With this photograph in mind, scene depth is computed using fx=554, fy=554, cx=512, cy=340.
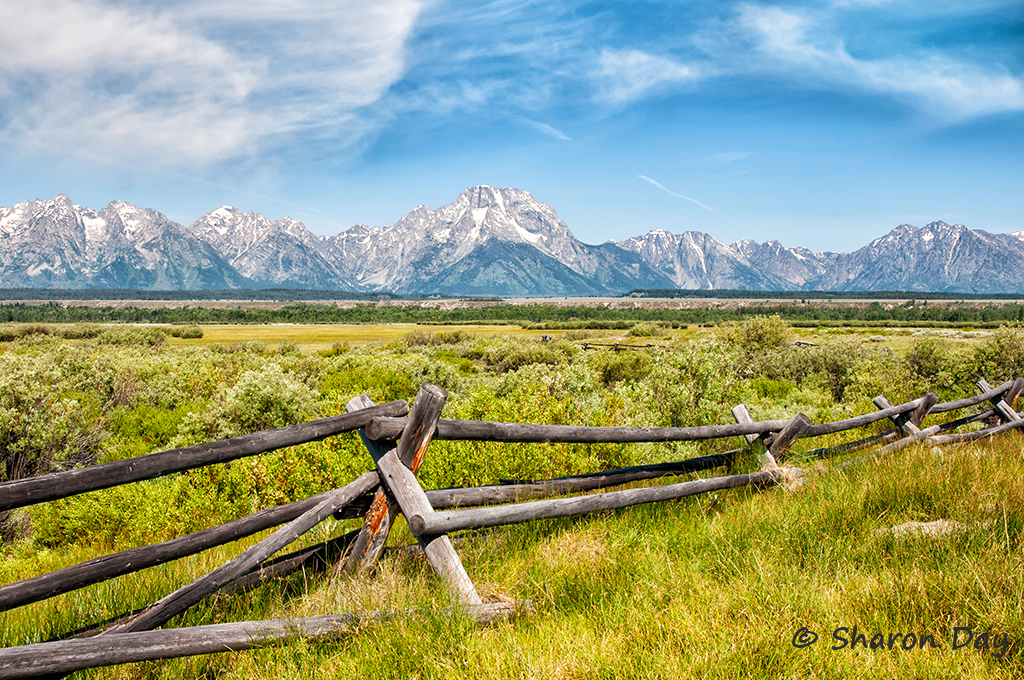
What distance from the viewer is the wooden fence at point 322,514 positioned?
2.78m

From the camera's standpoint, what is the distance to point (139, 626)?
3.10 metres

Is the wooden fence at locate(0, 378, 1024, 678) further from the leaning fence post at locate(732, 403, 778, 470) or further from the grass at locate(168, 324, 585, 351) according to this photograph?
the grass at locate(168, 324, 585, 351)

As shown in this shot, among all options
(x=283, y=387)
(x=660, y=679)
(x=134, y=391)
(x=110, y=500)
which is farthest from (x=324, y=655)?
(x=134, y=391)

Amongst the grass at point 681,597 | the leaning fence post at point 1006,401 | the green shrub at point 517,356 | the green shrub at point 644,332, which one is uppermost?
the grass at point 681,597

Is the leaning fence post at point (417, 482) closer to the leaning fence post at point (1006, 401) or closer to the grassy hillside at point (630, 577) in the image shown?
the grassy hillside at point (630, 577)

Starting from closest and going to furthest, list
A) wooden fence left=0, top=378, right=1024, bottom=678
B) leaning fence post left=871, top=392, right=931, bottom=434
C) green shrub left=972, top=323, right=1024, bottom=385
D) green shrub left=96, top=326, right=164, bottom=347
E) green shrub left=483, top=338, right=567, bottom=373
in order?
1. wooden fence left=0, top=378, right=1024, bottom=678
2. leaning fence post left=871, top=392, right=931, bottom=434
3. green shrub left=972, top=323, right=1024, bottom=385
4. green shrub left=483, top=338, right=567, bottom=373
5. green shrub left=96, top=326, right=164, bottom=347

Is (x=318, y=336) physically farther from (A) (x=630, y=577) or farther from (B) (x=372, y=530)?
(A) (x=630, y=577)

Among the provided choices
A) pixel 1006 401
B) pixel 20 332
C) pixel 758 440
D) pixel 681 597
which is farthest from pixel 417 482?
pixel 20 332

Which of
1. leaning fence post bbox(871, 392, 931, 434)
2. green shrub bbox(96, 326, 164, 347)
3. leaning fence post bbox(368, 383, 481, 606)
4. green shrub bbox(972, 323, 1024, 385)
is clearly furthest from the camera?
green shrub bbox(96, 326, 164, 347)

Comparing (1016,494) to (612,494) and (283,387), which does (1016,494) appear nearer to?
(612,494)

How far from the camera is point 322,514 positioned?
378 centimetres

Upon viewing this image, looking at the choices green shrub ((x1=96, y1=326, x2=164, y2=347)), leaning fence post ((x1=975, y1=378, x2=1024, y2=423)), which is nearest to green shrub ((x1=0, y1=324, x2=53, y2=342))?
green shrub ((x1=96, y1=326, x2=164, y2=347))

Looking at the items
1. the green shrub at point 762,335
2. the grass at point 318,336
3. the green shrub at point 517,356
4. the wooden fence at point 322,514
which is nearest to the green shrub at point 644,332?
the grass at point 318,336

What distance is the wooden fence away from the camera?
9.12ft
